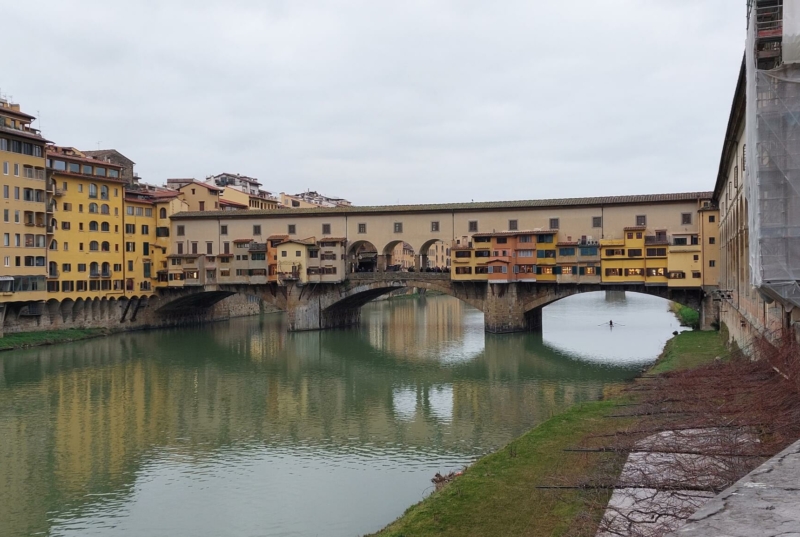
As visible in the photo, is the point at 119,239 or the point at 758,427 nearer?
the point at 758,427

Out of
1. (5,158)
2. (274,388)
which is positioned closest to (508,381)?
(274,388)

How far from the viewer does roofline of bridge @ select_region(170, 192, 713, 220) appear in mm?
42406

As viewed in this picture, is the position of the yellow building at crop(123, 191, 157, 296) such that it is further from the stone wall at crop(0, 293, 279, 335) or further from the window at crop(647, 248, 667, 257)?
the window at crop(647, 248, 667, 257)

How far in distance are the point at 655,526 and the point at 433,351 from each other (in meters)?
30.1

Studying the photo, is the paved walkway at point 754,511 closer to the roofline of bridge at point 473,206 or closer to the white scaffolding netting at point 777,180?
the white scaffolding netting at point 777,180

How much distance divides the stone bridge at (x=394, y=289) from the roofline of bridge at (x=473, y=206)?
450cm

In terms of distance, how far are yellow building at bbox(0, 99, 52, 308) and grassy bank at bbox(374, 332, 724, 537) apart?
35.0 metres

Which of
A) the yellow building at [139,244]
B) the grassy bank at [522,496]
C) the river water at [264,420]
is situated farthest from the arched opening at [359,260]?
the grassy bank at [522,496]

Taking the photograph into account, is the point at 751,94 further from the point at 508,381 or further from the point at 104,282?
the point at 104,282

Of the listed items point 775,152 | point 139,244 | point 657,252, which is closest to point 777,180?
point 775,152

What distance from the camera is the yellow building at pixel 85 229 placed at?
146ft

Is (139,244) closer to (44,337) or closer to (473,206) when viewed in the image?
(44,337)

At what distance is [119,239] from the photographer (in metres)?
48.8

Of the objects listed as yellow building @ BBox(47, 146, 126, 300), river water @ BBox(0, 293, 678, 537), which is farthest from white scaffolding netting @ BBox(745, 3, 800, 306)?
yellow building @ BBox(47, 146, 126, 300)
